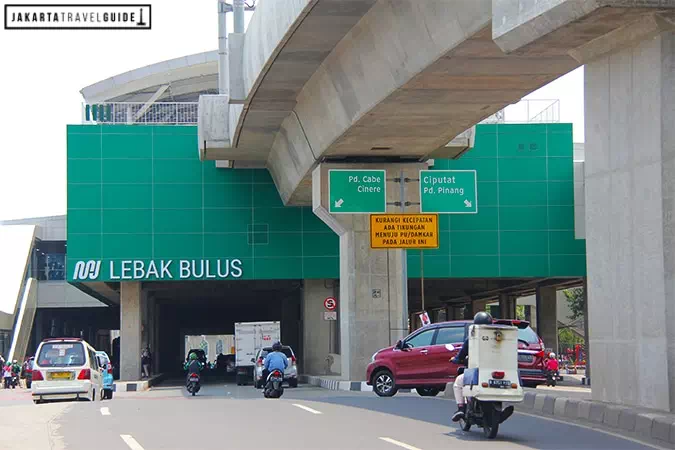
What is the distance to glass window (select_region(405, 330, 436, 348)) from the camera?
26.0 m

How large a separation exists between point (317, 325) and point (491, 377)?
33.6 metres

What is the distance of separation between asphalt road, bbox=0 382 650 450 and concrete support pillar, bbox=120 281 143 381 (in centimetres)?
2557

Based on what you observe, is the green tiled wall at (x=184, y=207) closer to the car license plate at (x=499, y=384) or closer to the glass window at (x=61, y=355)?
the glass window at (x=61, y=355)

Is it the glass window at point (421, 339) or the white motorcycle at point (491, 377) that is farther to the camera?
the glass window at point (421, 339)

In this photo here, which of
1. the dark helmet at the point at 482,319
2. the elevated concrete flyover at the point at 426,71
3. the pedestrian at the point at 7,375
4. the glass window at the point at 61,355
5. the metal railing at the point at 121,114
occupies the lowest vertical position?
the pedestrian at the point at 7,375

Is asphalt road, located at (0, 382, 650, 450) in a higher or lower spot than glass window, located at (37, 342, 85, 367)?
lower

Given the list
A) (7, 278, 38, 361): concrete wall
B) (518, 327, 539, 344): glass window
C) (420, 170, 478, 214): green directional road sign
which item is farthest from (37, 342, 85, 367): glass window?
(7, 278, 38, 361): concrete wall

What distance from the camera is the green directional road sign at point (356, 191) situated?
32281 millimetres

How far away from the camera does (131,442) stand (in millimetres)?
14438

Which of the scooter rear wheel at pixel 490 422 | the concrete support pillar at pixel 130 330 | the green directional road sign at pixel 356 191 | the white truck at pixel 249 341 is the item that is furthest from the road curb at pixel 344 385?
the scooter rear wheel at pixel 490 422

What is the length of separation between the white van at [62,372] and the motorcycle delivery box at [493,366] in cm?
1732

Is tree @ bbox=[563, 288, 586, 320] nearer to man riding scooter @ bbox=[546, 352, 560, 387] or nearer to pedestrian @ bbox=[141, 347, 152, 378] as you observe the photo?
pedestrian @ bbox=[141, 347, 152, 378]

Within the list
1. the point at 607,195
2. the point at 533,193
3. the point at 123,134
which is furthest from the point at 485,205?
the point at 607,195

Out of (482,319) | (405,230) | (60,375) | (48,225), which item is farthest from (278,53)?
(48,225)
